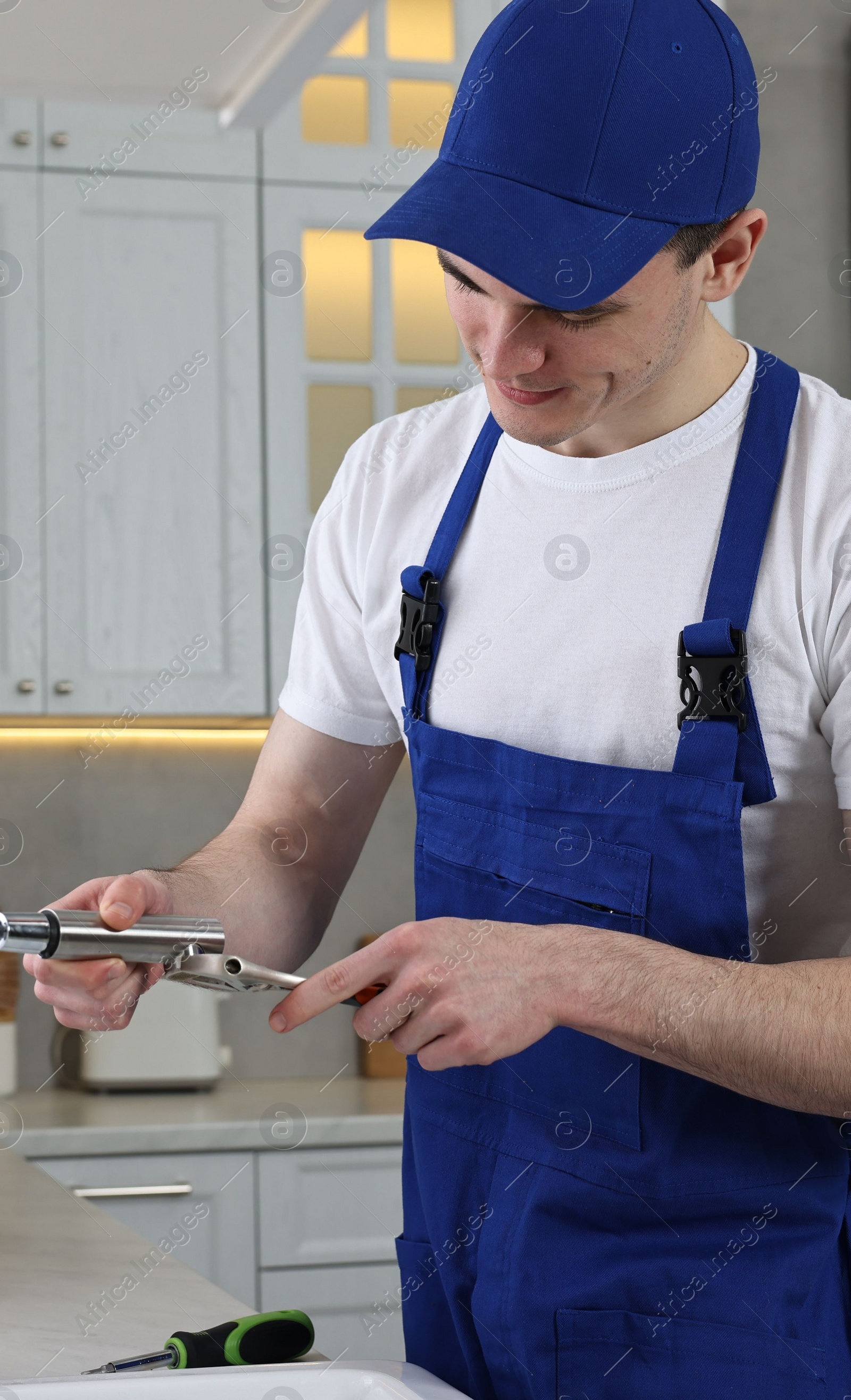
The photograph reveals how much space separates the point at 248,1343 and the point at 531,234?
64 cm

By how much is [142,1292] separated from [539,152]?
0.79m

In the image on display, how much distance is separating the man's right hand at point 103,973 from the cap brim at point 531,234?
1.34ft

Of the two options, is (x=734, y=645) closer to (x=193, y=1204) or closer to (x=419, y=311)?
(x=193, y=1204)

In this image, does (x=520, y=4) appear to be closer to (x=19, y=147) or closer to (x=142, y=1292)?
(x=142, y=1292)

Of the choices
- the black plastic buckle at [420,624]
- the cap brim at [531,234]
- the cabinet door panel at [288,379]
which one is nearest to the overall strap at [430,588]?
the black plastic buckle at [420,624]

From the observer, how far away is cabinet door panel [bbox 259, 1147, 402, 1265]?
7.45ft

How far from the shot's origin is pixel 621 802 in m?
0.89

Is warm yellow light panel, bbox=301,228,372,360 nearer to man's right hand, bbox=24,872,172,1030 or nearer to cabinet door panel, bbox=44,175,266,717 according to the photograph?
cabinet door panel, bbox=44,175,266,717

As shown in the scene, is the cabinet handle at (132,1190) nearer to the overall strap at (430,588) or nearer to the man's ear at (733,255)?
the overall strap at (430,588)

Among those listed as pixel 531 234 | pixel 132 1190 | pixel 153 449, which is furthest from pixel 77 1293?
pixel 153 449

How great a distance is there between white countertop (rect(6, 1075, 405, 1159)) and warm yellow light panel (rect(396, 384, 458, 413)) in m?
1.17

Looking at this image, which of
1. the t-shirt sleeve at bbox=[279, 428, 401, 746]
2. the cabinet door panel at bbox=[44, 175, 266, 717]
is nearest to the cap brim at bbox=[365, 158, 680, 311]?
the t-shirt sleeve at bbox=[279, 428, 401, 746]

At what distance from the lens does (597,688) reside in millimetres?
933

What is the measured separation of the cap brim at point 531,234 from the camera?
0.83 m
